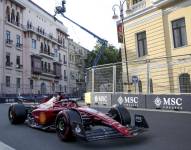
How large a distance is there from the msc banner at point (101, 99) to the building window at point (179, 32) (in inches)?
262

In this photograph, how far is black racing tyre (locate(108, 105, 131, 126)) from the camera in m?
8.23

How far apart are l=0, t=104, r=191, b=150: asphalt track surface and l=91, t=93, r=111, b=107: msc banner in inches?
303

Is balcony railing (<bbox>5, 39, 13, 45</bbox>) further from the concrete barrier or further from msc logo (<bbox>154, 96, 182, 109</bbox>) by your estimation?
msc logo (<bbox>154, 96, 182, 109</bbox>)

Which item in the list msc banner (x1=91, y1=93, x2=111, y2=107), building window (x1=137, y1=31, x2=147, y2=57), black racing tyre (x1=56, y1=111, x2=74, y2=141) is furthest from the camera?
building window (x1=137, y1=31, x2=147, y2=57)

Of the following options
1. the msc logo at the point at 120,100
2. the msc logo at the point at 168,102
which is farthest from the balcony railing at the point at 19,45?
the msc logo at the point at 168,102

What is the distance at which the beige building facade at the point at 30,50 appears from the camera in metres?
47.0

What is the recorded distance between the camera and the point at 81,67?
8056 centimetres

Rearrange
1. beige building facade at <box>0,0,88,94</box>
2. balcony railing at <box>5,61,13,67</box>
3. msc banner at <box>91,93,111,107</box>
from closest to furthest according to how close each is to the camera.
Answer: msc banner at <box>91,93,111,107</box>
balcony railing at <box>5,61,13,67</box>
beige building facade at <box>0,0,88,94</box>

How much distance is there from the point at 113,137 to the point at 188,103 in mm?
6767

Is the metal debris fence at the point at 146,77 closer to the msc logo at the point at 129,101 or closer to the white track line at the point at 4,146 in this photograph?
the msc logo at the point at 129,101

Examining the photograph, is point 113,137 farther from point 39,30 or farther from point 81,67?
point 81,67

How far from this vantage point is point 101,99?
703 inches

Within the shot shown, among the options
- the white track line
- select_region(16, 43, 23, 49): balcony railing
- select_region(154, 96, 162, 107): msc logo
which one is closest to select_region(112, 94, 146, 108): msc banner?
select_region(154, 96, 162, 107): msc logo

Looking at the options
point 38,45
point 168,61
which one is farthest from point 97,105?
point 38,45
